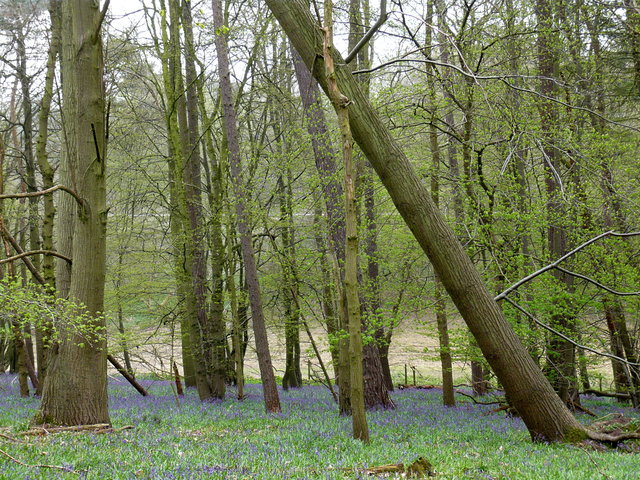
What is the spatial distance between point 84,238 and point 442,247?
4892 millimetres

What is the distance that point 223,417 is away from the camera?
11.3 metres

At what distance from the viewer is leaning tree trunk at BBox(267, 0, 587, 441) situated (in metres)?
6.18

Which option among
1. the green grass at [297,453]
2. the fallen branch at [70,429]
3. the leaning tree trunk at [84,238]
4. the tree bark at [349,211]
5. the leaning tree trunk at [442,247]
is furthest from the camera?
the leaning tree trunk at [84,238]

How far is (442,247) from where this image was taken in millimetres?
6387

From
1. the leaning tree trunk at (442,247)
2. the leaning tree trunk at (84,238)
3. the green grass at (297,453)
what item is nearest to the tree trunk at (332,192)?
the green grass at (297,453)

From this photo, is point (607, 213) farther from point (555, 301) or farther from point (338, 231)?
point (338, 231)

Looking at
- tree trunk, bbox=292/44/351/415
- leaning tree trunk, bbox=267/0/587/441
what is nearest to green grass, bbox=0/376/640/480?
leaning tree trunk, bbox=267/0/587/441

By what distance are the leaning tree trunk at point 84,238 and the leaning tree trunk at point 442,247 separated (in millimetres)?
3266

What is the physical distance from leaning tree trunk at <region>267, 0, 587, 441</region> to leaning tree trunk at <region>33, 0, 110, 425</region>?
3266 millimetres

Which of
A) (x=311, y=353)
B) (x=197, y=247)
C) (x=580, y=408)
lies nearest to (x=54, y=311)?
(x=197, y=247)

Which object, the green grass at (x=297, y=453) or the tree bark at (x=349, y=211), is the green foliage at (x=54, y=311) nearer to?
the green grass at (x=297, y=453)

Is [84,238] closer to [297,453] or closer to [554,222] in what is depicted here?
[297,453]

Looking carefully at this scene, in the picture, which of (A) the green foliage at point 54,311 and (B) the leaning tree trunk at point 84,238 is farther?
(B) the leaning tree trunk at point 84,238

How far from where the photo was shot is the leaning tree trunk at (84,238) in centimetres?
749
